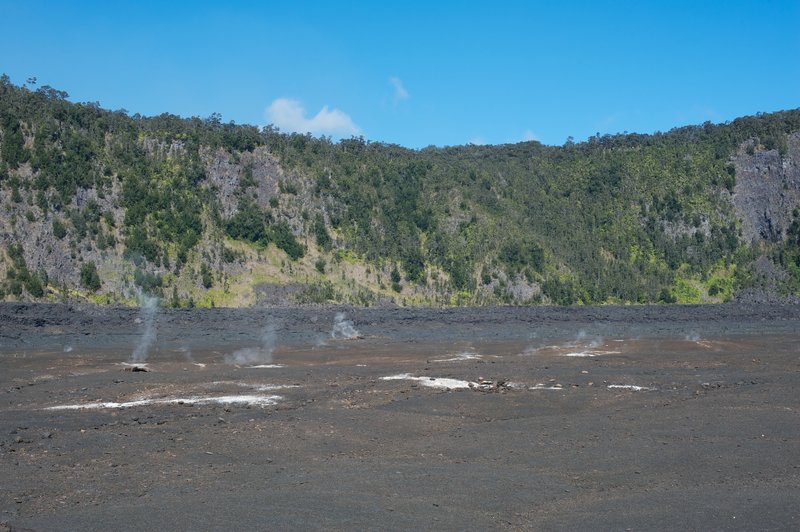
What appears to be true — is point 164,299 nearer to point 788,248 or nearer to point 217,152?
point 217,152

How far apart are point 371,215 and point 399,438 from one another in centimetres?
5159

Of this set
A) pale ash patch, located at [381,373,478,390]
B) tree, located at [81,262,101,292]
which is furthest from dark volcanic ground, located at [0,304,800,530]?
tree, located at [81,262,101,292]

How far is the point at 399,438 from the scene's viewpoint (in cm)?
1781

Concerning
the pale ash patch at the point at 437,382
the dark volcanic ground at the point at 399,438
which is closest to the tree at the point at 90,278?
the dark volcanic ground at the point at 399,438

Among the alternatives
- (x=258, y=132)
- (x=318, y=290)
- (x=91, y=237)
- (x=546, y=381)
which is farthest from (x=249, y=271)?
(x=546, y=381)

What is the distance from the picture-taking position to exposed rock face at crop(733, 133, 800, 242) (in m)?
75.6

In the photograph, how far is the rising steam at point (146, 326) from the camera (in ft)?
111

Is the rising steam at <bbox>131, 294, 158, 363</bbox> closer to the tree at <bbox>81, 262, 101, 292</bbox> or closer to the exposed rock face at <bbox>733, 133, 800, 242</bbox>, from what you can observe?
the tree at <bbox>81, 262, 101, 292</bbox>

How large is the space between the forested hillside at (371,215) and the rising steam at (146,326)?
133 cm

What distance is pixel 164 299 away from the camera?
52.5 meters

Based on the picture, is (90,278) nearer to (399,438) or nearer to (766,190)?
(399,438)

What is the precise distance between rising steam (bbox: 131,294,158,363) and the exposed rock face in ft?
165

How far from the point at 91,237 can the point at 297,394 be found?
35336 millimetres

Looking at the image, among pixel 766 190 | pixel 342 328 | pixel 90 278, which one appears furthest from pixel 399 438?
pixel 766 190
